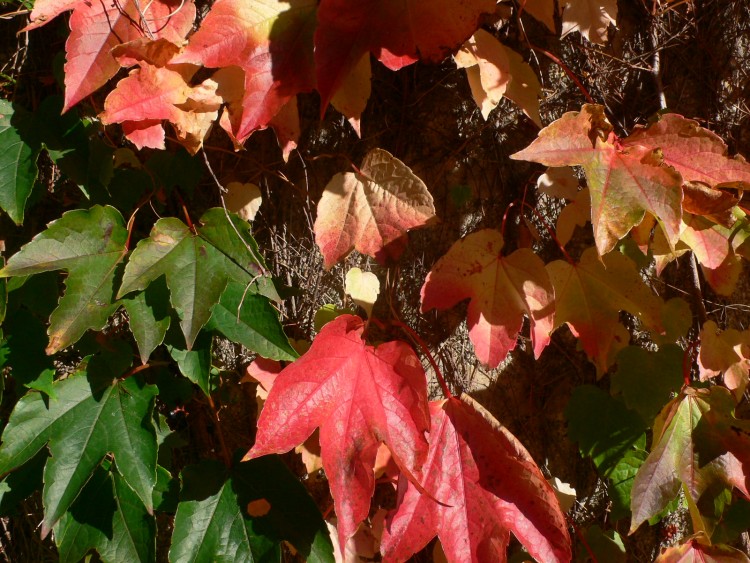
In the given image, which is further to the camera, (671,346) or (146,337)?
(671,346)

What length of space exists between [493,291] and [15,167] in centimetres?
88

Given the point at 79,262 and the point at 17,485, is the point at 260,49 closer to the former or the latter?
the point at 79,262

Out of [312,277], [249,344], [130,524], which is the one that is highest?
[249,344]

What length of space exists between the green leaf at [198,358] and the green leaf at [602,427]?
77 cm

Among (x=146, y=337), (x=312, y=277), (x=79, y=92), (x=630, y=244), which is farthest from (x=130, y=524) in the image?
(x=630, y=244)

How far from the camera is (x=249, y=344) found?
1071 millimetres

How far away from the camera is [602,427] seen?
52.6 inches

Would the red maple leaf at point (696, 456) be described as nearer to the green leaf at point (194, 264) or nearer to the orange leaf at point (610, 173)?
the orange leaf at point (610, 173)

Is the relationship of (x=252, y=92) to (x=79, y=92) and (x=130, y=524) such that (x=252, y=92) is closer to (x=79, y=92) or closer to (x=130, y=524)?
(x=79, y=92)

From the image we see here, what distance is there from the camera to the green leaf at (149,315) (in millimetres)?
989

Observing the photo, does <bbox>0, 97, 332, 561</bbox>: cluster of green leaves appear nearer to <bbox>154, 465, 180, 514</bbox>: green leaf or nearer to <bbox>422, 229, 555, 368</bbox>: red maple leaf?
<bbox>154, 465, 180, 514</bbox>: green leaf

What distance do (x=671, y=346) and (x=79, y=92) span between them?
1.22 meters

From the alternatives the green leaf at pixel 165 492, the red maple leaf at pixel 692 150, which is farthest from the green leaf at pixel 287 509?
the red maple leaf at pixel 692 150

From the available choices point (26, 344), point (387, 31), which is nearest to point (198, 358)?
point (26, 344)
